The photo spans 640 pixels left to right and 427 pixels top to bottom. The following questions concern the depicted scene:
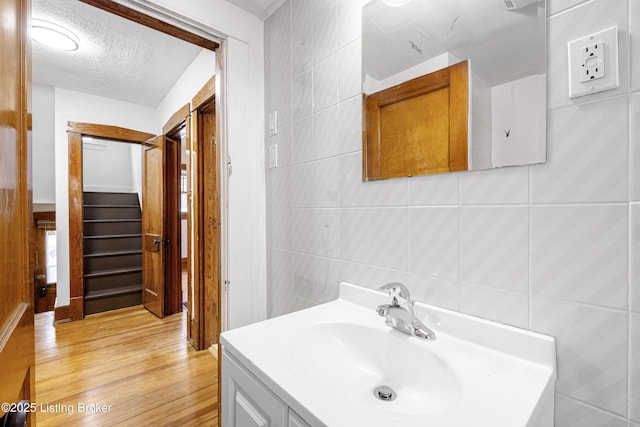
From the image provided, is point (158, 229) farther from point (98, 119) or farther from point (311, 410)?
point (311, 410)

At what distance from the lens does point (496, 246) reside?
2.37ft

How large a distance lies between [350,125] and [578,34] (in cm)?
66

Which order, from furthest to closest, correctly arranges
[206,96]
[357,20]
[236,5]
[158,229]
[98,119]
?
[98,119], [158,229], [206,96], [236,5], [357,20]

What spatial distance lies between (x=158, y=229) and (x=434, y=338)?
2.99 metres

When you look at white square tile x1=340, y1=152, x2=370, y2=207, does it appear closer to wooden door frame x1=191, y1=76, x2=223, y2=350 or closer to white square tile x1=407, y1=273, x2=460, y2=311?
white square tile x1=407, y1=273, x2=460, y2=311

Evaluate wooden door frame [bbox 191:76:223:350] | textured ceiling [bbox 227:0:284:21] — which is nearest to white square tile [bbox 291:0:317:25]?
textured ceiling [bbox 227:0:284:21]

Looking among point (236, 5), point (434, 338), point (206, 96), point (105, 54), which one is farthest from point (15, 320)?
point (105, 54)

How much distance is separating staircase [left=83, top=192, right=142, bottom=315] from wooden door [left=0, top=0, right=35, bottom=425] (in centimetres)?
329

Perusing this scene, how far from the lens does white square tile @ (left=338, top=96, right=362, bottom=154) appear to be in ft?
3.49

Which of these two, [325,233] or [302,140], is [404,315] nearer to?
[325,233]

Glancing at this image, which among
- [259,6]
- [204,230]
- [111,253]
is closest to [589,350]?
[259,6]

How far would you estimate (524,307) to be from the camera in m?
0.68

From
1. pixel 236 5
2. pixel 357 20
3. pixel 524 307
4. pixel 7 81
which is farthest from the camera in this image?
pixel 236 5

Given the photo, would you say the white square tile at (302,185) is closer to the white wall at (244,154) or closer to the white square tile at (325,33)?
the white wall at (244,154)
